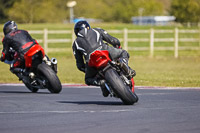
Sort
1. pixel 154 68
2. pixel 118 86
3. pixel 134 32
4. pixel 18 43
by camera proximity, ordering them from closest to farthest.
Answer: pixel 118 86, pixel 18 43, pixel 154 68, pixel 134 32

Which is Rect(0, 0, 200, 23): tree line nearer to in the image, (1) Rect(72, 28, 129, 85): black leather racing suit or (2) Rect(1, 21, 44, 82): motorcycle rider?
(2) Rect(1, 21, 44, 82): motorcycle rider

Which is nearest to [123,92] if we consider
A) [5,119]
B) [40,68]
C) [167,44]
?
[5,119]

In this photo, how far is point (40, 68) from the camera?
12.5 m

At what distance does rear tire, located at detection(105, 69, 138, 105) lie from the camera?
31.9 ft

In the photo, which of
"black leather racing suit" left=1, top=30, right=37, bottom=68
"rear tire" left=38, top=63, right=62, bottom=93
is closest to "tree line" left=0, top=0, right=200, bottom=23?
"black leather racing suit" left=1, top=30, right=37, bottom=68

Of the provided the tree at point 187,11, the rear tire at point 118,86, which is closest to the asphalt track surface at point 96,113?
the rear tire at point 118,86

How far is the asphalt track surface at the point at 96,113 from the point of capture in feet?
24.7

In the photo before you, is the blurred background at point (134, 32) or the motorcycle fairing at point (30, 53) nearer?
the motorcycle fairing at point (30, 53)

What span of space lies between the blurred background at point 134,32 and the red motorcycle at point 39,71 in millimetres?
1223

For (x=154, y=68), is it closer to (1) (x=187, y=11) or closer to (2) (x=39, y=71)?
(2) (x=39, y=71)

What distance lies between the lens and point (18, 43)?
13.0 meters

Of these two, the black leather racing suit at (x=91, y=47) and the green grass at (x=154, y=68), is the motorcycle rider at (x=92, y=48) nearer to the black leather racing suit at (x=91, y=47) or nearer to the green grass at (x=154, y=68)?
the black leather racing suit at (x=91, y=47)

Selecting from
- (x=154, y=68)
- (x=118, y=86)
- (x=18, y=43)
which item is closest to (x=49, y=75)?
(x=18, y=43)

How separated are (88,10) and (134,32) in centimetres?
6283
